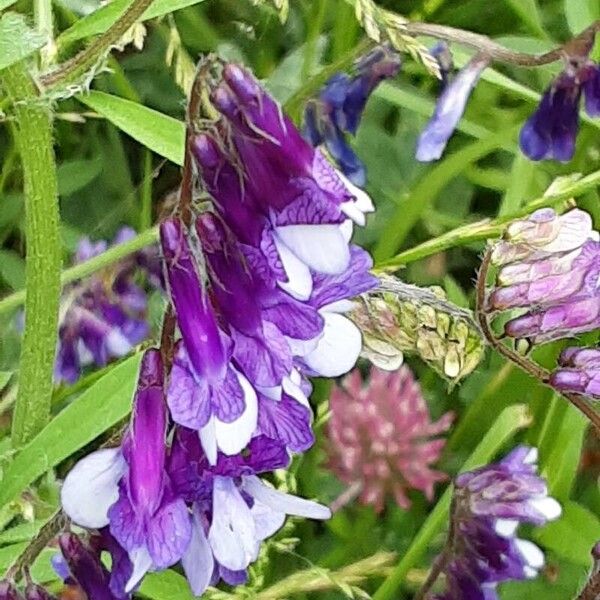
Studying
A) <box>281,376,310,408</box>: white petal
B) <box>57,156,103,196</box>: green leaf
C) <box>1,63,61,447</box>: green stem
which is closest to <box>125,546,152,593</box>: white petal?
<box>281,376,310,408</box>: white petal

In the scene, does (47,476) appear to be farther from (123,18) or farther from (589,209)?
(589,209)

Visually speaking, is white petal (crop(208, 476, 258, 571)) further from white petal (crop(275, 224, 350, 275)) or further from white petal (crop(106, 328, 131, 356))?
white petal (crop(106, 328, 131, 356))

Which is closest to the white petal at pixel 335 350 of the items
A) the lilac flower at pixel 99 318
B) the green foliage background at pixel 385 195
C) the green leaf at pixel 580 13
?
the green foliage background at pixel 385 195

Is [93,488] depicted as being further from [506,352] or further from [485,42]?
[485,42]

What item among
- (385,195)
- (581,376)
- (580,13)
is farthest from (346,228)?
(385,195)

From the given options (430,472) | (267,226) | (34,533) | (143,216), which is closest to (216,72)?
(267,226)
